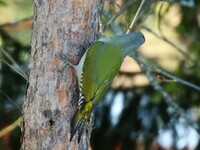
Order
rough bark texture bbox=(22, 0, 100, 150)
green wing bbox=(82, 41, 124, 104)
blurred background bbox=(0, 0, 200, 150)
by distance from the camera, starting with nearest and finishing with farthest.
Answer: rough bark texture bbox=(22, 0, 100, 150) → green wing bbox=(82, 41, 124, 104) → blurred background bbox=(0, 0, 200, 150)

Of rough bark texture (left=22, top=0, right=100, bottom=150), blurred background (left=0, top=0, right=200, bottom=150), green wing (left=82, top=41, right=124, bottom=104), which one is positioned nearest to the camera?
rough bark texture (left=22, top=0, right=100, bottom=150)

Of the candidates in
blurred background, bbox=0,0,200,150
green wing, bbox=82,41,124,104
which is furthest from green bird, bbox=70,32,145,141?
blurred background, bbox=0,0,200,150

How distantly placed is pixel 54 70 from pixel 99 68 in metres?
0.34

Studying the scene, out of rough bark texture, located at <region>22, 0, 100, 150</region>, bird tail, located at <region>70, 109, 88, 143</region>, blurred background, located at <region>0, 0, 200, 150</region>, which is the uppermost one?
blurred background, located at <region>0, 0, 200, 150</region>

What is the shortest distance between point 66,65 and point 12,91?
217cm

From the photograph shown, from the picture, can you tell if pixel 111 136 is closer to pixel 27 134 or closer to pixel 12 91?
pixel 12 91

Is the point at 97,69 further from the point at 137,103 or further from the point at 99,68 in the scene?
the point at 137,103

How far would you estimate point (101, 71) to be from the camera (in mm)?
3500

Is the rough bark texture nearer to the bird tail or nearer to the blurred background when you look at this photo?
the bird tail

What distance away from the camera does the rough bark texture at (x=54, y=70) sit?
320cm

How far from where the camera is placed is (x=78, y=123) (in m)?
3.20

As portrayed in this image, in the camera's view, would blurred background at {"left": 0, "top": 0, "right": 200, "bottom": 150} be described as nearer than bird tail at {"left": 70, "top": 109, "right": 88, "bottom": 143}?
No

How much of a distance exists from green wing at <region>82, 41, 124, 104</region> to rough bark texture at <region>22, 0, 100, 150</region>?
66mm

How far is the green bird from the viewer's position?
324 cm
